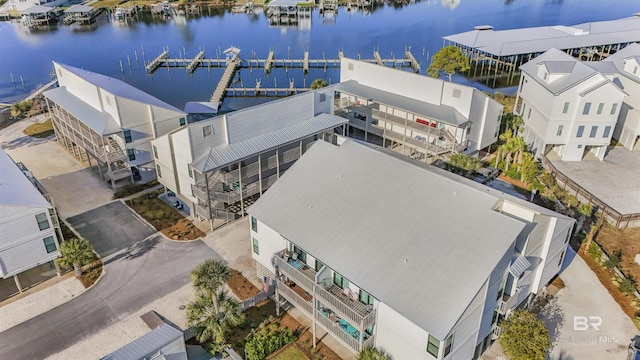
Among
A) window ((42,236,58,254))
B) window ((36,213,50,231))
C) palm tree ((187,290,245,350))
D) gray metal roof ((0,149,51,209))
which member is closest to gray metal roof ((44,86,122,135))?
gray metal roof ((0,149,51,209))

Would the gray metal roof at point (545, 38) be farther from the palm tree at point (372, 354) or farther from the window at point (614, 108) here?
the palm tree at point (372, 354)

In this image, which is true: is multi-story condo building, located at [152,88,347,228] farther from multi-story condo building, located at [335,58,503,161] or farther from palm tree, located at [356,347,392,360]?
palm tree, located at [356,347,392,360]

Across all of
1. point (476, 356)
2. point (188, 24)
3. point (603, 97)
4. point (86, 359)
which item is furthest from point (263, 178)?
point (188, 24)

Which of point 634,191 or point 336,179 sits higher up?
point 336,179

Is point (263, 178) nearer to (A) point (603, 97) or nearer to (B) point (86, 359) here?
(B) point (86, 359)

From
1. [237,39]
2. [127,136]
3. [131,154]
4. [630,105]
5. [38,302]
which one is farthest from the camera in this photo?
[237,39]

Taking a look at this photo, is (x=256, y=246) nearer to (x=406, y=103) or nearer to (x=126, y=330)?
(x=126, y=330)

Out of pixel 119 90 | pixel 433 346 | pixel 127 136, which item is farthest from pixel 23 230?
pixel 433 346
